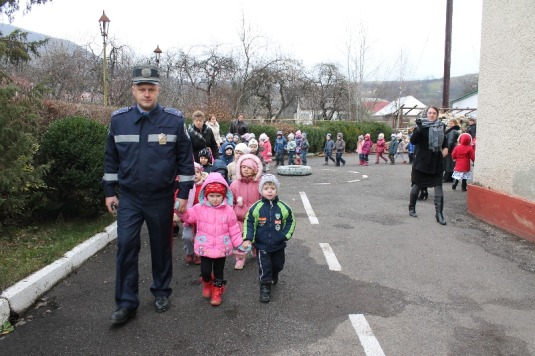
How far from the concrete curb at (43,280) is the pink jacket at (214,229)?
1.56 meters

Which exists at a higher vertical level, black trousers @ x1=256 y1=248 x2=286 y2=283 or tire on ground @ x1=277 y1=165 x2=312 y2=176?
tire on ground @ x1=277 y1=165 x2=312 y2=176

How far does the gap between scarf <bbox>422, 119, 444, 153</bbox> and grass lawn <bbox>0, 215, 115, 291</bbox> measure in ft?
18.1

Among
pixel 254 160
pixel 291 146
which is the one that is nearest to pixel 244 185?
pixel 254 160

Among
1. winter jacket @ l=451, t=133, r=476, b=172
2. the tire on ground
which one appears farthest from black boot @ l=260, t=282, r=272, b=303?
the tire on ground

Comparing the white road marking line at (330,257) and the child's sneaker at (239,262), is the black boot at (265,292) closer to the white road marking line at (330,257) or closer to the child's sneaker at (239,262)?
the child's sneaker at (239,262)

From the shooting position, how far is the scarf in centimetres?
762

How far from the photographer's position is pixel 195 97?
32531 millimetres

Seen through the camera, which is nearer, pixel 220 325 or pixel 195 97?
pixel 220 325

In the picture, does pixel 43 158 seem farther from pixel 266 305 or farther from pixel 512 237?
pixel 512 237

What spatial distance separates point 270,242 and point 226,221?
50 centimetres

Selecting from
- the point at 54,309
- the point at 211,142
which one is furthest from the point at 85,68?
the point at 54,309

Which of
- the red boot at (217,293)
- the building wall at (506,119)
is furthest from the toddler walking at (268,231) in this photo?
the building wall at (506,119)

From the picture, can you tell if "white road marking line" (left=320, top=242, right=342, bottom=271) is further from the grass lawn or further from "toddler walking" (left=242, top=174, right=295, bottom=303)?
the grass lawn

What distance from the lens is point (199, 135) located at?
796cm
